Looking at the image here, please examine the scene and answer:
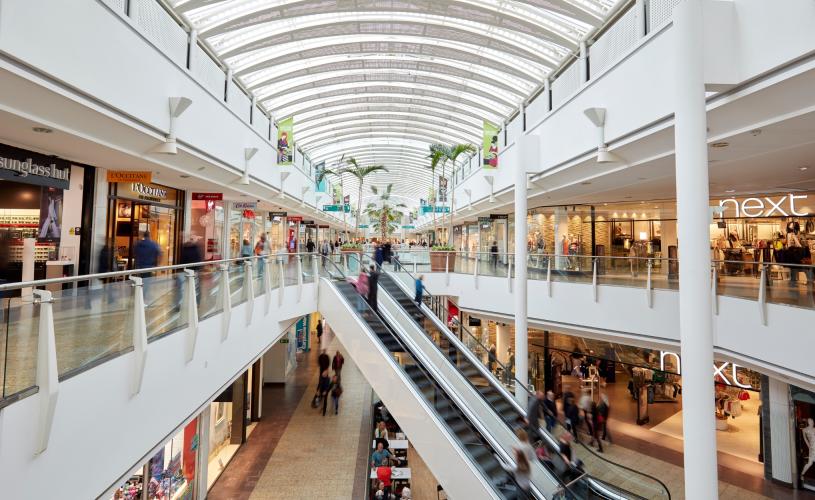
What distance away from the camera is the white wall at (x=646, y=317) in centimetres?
624

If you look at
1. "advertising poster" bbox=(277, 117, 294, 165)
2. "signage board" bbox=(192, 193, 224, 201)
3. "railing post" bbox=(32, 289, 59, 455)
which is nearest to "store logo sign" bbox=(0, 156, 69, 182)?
"signage board" bbox=(192, 193, 224, 201)

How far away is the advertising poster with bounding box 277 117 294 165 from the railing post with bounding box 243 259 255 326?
10357 mm

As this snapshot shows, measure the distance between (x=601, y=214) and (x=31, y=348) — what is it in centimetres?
1737

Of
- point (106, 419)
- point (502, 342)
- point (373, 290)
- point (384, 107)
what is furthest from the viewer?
point (384, 107)

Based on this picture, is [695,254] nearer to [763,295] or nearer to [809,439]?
[763,295]

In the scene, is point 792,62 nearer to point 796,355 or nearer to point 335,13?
point 796,355

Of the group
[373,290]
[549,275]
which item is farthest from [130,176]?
[549,275]

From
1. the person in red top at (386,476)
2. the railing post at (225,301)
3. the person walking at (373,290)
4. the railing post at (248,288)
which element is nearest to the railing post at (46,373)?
the railing post at (225,301)

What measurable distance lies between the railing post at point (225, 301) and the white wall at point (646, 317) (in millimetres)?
8092

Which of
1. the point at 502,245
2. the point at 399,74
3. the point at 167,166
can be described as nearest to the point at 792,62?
the point at 167,166

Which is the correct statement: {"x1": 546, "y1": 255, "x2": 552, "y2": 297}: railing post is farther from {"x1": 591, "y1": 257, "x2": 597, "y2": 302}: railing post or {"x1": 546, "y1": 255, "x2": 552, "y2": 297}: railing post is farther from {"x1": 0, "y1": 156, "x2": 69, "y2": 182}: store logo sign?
{"x1": 0, "y1": 156, "x2": 69, "y2": 182}: store logo sign

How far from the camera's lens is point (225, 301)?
6.23 meters

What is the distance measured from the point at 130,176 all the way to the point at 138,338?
24.0 feet

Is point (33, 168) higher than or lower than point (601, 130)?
lower
